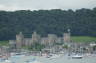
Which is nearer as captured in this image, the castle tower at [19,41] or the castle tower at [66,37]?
the castle tower at [19,41]

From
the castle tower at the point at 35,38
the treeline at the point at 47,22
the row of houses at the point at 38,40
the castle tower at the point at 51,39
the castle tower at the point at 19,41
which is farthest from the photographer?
the treeline at the point at 47,22

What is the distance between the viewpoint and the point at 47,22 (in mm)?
113938

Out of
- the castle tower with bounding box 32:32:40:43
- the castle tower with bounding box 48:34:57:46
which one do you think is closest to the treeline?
the castle tower with bounding box 32:32:40:43

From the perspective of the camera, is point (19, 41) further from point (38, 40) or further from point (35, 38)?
point (38, 40)

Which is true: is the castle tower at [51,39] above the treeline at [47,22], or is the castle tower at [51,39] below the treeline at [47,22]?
below

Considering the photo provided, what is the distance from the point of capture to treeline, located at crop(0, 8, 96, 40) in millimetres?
109312

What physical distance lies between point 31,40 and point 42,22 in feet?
Result: 43.2

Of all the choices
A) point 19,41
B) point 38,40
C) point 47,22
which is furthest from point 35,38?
point 47,22

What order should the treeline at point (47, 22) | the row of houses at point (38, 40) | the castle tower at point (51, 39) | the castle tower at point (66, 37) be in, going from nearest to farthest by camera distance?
the castle tower at point (51, 39), the row of houses at point (38, 40), the castle tower at point (66, 37), the treeline at point (47, 22)

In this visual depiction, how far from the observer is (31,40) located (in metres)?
101

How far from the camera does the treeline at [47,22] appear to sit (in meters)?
109

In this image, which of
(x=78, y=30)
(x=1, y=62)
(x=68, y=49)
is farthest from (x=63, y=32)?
→ (x=1, y=62)

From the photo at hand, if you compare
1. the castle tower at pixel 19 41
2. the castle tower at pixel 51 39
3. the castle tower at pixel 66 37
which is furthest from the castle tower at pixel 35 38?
the castle tower at pixel 66 37

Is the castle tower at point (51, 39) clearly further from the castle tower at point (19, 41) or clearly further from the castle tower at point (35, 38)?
the castle tower at point (19, 41)
